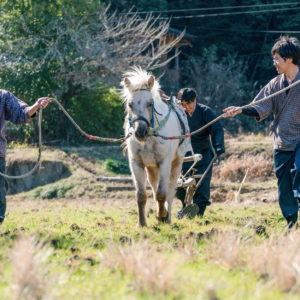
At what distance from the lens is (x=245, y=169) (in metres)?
22.9

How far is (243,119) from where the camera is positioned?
124ft

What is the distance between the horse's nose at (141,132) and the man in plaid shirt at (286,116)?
44.6 inches

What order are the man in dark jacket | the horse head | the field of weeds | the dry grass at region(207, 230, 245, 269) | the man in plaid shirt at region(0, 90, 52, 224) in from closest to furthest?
1. the field of weeds
2. the dry grass at region(207, 230, 245, 269)
3. the horse head
4. the man in plaid shirt at region(0, 90, 52, 224)
5. the man in dark jacket

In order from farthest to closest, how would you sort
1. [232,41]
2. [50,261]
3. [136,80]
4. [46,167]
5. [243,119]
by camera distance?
[232,41] → [243,119] → [46,167] → [136,80] → [50,261]

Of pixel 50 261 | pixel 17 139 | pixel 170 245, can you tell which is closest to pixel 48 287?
pixel 50 261

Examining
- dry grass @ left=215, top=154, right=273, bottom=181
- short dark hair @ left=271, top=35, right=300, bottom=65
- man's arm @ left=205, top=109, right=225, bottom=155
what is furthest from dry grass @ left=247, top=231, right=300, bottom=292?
dry grass @ left=215, top=154, right=273, bottom=181

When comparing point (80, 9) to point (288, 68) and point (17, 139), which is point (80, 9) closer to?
point (17, 139)

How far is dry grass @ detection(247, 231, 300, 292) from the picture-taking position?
4.81 m

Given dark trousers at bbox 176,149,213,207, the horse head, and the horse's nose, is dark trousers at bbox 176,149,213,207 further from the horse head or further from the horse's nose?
the horse's nose

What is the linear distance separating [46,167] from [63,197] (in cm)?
287

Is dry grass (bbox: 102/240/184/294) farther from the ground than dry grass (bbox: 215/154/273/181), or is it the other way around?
dry grass (bbox: 102/240/184/294)

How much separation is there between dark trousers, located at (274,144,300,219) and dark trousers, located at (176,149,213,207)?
323cm

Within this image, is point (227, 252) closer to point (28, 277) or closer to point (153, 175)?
point (28, 277)

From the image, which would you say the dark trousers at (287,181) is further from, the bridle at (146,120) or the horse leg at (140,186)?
the horse leg at (140,186)
